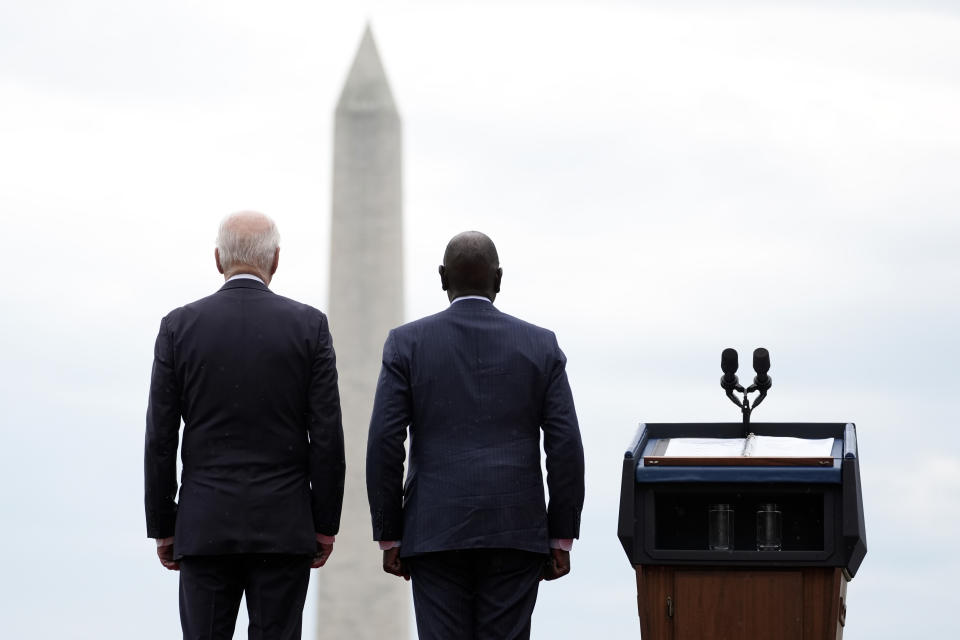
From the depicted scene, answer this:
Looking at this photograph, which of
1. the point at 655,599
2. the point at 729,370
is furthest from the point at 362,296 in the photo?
the point at 655,599

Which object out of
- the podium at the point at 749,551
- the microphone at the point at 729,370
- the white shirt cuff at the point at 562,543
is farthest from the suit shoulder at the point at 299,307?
the microphone at the point at 729,370

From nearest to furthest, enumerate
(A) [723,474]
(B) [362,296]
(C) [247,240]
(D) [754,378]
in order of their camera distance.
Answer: (C) [247,240], (A) [723,474], (D) [754,378], (B) [362,296]

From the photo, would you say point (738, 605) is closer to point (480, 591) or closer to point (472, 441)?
point (480, 591)

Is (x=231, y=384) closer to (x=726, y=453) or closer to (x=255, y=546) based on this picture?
(x=255, y=546)

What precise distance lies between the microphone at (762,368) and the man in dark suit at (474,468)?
159 cm

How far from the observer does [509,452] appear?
219 inches

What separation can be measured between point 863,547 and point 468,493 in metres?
1.66

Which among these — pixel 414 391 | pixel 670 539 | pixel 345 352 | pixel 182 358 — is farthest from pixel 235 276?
pixel 345 352

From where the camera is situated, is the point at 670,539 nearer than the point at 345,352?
Yes

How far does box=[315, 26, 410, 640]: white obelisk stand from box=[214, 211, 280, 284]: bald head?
429 inches

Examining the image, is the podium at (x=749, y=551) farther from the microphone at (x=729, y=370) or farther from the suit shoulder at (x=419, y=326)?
the suit shoulder at (x=419, y=326)

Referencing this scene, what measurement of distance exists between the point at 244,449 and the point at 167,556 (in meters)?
0.43

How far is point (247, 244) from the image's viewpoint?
5.63 metres

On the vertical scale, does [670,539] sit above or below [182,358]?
below
